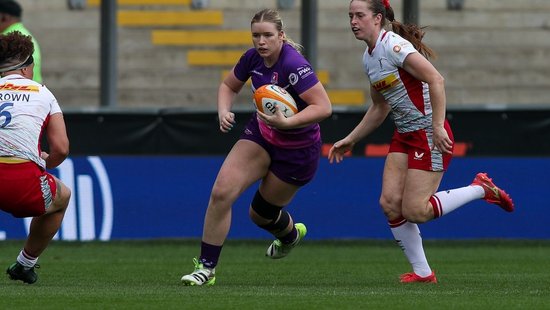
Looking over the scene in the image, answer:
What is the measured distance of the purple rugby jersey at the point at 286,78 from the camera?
8.15m

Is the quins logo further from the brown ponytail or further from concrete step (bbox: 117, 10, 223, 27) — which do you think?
concrete step (bbox: 117, 10, 223, 27)

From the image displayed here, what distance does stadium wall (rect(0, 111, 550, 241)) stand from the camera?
12.4 metres

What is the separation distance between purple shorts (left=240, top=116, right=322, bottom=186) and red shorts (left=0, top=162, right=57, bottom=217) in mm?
1482

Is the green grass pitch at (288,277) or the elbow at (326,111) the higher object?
the elbow at (326,111)

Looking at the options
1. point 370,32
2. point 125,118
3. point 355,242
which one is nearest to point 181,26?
point 125,118

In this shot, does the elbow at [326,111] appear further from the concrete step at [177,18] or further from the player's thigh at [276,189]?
the concrete step at [177,18]

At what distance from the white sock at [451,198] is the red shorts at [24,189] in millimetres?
2639

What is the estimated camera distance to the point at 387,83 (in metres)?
8.39

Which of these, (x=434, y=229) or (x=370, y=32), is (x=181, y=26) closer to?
(x=434, y=229)

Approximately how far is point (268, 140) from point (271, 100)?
0.46 meters

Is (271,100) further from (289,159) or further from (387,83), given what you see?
(387,83)

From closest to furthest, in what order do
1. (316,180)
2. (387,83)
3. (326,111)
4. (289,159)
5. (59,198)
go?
(59,198)
(326,111)
(387,83)
(289,159)
(316,180)

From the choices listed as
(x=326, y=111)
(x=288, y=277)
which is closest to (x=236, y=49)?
(x=288, y=277)

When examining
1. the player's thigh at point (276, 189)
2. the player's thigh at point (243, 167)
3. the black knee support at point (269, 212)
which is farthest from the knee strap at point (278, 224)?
the player's thigh at point (243, 167)
